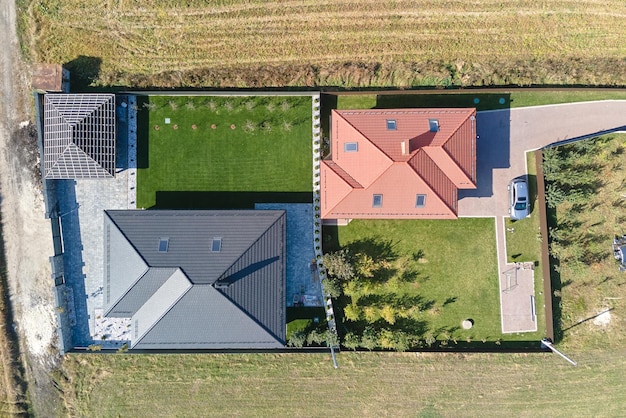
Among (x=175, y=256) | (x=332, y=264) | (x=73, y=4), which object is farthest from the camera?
(x=73, y=4)

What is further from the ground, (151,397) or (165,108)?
(165,108)

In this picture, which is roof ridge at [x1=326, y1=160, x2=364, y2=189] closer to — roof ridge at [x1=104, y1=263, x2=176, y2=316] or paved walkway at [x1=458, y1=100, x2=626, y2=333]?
paved walkway at [x1=458, y1=100, x2=626, y2=333]

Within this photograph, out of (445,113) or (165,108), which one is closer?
(445,113)

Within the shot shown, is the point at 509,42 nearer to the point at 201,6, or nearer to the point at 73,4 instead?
the point at 201,6

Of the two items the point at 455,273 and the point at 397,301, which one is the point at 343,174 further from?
the point at 455,273

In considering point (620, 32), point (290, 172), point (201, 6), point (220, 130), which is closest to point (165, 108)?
point (220, 130)

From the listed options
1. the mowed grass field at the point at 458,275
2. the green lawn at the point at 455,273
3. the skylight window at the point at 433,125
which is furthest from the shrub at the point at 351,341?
the skylight window at the point at 433,125

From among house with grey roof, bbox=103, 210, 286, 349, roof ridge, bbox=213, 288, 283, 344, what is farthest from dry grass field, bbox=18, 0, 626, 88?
roof ridge, bbox=213, 288, 283, 344
